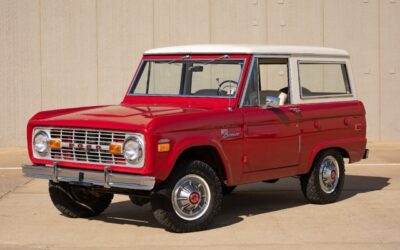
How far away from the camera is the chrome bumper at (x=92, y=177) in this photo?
7926mm

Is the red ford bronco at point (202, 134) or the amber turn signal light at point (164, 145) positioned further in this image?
the red ford bronco at point (202, 134)

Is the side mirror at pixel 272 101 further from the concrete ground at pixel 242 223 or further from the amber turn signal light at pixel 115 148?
the amber turn signal light at pixel 115 148

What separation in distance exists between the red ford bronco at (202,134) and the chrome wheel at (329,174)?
0.02 m

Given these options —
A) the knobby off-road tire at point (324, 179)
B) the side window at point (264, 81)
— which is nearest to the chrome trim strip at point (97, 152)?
the side window at point (264, 81)

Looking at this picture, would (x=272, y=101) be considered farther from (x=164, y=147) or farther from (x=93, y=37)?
(x=93, y=37)

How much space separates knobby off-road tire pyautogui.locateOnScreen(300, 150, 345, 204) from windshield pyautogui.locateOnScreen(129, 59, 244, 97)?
62.8 inches

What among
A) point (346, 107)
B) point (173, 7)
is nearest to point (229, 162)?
point (346, 107)

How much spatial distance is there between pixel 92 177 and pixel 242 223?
5.61 feet

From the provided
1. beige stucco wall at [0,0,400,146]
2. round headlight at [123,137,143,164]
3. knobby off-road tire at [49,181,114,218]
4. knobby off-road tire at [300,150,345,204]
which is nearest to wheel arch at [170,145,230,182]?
round headlight at [123,137,143,164]

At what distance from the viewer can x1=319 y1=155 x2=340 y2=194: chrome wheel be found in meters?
10.3

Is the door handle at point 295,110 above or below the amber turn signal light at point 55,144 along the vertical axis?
above

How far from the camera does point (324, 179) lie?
1035 cm

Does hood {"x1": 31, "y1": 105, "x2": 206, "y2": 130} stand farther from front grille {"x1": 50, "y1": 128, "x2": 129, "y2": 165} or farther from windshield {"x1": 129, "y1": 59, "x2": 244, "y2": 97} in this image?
windshield {"x1": 129, "y1": 59, "x2": 244, "y2": 97}

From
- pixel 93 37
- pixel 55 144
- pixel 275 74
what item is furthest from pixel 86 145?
pixel 93 37
